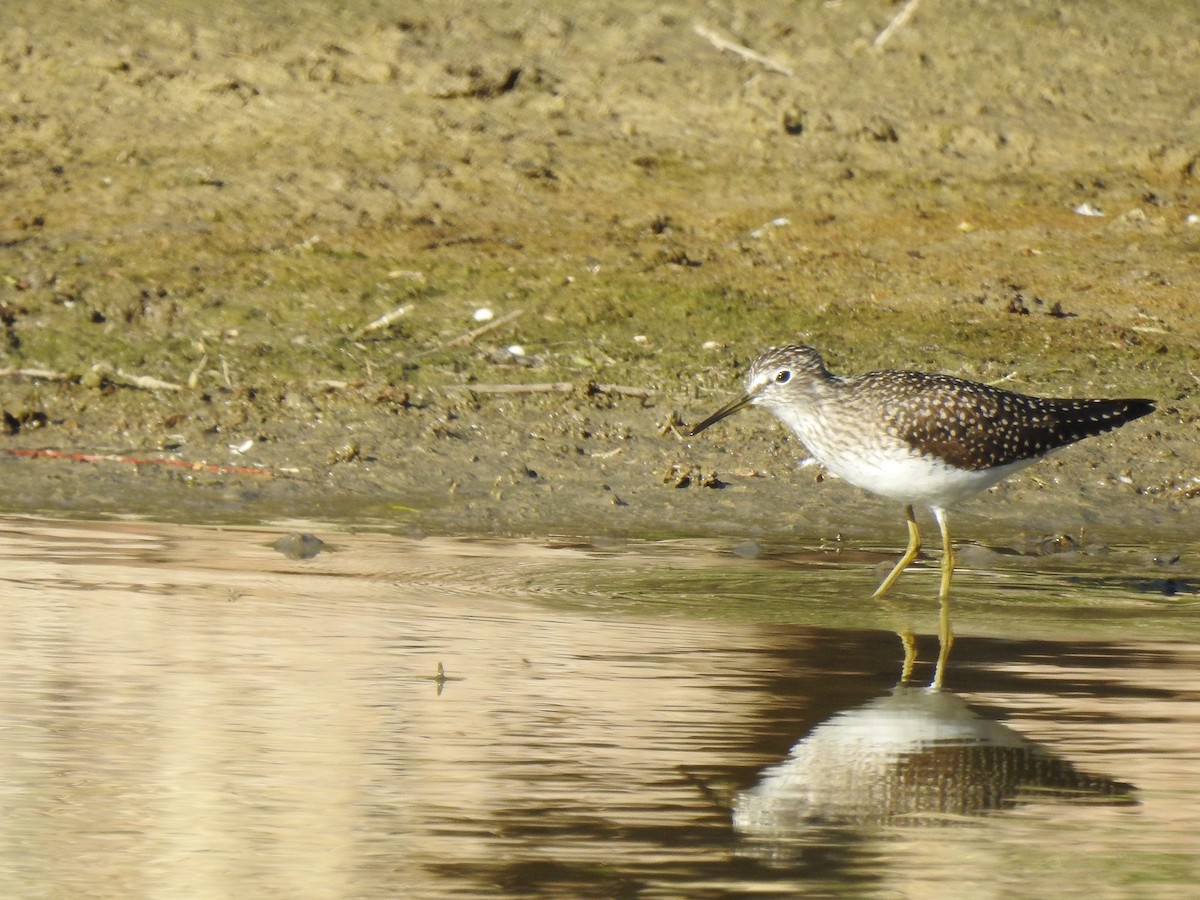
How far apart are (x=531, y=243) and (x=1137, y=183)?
13.3ft

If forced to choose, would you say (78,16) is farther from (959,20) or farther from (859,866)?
(859,866)

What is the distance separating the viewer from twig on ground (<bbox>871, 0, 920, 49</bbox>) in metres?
15.0

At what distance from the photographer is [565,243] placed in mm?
12695

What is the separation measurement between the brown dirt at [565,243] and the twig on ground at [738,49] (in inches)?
4.2

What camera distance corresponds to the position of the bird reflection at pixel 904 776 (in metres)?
5.18

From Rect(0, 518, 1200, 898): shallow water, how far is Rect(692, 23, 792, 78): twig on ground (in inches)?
253

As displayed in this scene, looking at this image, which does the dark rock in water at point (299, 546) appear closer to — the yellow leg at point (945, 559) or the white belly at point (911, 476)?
the white belly at point (911, 476)

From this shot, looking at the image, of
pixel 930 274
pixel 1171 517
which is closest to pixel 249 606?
pixel 1171 517

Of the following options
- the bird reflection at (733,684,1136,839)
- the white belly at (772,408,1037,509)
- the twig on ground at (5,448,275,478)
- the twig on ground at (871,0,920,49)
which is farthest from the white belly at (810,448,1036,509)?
the twig on ground at (871,0,920,49)

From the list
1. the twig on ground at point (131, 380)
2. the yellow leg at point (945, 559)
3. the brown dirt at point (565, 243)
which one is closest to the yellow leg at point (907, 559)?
the yellow leg at point (945, 559)

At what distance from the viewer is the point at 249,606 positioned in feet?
25.3

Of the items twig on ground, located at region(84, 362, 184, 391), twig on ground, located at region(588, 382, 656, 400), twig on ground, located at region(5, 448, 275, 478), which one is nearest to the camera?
twig on ground, located at region(5, 448, 275, 478)

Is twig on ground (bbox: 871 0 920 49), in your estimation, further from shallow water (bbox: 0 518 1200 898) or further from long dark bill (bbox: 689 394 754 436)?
shallow water (bbox: 0 518 1200 898)

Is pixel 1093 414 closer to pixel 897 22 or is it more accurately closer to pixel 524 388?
pixel 524 388
